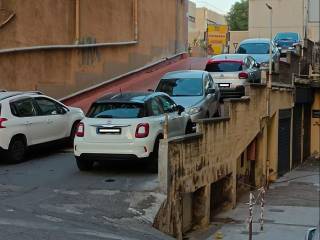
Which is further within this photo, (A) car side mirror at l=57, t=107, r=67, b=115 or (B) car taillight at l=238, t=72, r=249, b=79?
(B) car taillight at l=238, t=72, r=249, b=79

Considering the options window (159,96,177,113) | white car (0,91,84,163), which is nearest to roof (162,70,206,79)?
window (159,96,177,113)

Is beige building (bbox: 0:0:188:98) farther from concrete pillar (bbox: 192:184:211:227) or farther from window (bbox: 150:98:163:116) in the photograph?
concrete pillar (bbox: 192:184:211:227)

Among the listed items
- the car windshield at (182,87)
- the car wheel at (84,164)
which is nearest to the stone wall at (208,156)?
the car windshield at (182,87)

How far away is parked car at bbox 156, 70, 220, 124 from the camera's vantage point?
17250 mm

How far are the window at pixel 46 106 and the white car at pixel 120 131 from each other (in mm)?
2356

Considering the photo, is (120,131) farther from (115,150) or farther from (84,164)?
(84,164)

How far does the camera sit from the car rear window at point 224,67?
22.2m

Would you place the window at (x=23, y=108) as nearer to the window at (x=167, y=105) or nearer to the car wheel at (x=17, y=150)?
the car wheel at (x=17, y=150)

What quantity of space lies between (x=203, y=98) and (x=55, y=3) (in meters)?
7.96

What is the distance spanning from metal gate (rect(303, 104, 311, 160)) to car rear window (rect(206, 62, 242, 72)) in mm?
12216

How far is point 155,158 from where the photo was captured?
13.6 meters

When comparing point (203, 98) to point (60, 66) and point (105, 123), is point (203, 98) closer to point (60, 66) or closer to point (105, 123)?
point (105, 123)

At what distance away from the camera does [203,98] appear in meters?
17.8

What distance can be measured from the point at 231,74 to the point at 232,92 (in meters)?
0.65
